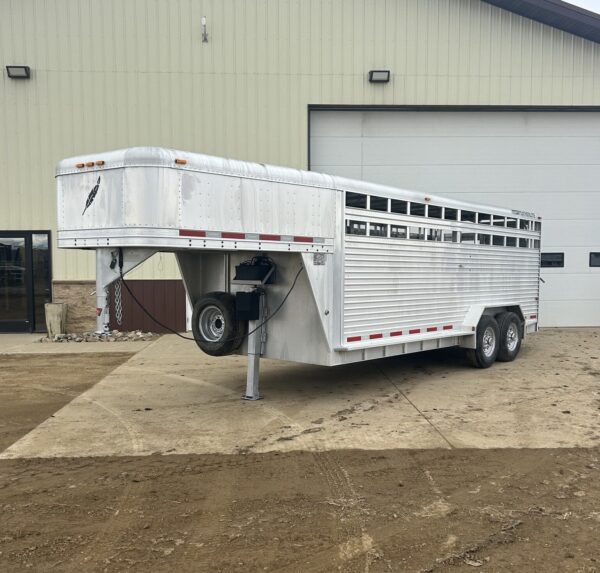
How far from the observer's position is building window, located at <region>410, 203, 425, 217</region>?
7.51 meters

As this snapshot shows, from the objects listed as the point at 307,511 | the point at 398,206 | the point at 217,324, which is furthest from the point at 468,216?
the point at 307,511

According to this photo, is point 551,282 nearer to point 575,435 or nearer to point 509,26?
Answer: point 509,26

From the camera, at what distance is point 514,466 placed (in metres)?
4.69

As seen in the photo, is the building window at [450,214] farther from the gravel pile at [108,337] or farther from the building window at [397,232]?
the gravel pile at [108,337]

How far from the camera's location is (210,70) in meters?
13.2

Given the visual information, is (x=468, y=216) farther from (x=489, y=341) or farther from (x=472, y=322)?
(x=489, y=341)

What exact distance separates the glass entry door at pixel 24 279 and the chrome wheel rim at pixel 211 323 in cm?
821

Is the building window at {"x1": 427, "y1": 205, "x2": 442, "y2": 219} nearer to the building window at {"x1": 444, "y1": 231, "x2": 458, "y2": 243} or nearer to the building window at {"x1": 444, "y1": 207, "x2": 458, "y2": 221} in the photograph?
the building window at {"x1": 444, "y1": 207, "x2": 458, "y2": 221}

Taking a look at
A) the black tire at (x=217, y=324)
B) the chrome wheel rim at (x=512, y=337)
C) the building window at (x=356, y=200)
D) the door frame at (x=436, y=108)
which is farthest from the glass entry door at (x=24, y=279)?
the chrome wheel rim at (x=512, y=337)

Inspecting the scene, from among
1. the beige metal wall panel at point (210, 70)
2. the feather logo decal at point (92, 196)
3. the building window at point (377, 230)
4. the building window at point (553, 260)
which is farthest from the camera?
the building window at point (553, 260)

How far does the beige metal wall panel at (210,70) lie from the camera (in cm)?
1309

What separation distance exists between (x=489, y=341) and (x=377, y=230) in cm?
344

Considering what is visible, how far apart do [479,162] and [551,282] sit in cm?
371

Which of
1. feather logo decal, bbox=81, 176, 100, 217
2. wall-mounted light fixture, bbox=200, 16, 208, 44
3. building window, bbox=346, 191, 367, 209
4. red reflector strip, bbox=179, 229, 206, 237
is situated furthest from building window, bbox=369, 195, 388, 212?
wall-mounted light fixture, bbox=200, 16, 208, 44
